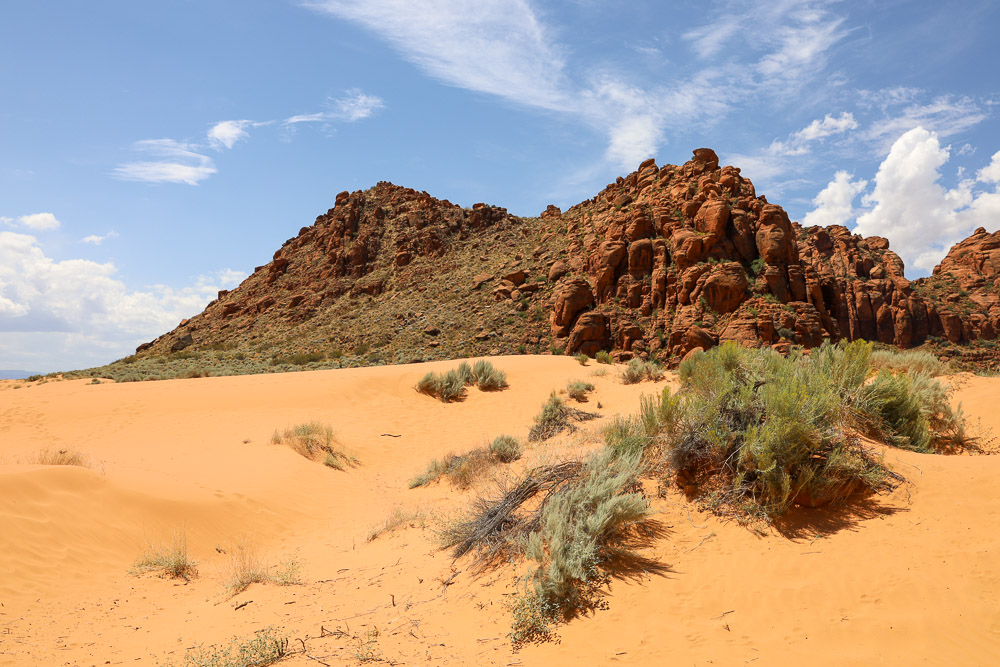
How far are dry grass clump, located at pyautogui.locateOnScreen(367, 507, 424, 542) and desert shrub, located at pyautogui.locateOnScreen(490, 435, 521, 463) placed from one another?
2.44m

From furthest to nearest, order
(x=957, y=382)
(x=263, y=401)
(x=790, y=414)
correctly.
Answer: (x=263, y=401), (x=957, y=382), (x=790, y=414)

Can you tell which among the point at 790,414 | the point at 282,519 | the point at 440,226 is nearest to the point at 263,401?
the point at 282,519

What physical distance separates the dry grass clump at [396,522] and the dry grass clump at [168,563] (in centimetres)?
222

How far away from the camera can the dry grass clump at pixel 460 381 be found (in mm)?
17750

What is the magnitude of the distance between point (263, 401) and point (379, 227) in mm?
44956

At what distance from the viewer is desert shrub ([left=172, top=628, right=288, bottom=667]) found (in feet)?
12.6

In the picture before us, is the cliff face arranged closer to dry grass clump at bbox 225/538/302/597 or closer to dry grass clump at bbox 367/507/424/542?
dry grass clump at bbox 367/507/424/542

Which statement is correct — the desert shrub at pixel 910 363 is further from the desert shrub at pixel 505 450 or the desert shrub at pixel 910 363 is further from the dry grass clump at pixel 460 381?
the dry grass clump at pixel 460 381

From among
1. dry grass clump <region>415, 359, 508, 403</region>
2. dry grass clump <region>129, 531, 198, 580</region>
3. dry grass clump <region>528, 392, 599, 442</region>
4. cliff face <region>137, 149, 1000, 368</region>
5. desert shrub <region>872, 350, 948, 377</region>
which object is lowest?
dry grass clump <region>129, 531, 198, 580</region>

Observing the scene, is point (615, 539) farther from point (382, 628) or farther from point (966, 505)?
point (966, 505)

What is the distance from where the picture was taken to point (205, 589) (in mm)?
5934

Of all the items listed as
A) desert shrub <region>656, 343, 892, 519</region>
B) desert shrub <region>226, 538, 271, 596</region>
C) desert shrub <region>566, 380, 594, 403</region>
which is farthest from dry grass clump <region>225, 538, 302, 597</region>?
desert shrub <region>566, 380, 594, 403</region>

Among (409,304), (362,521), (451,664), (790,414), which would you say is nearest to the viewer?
(451,664)

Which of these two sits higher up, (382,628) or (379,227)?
(379,227)
